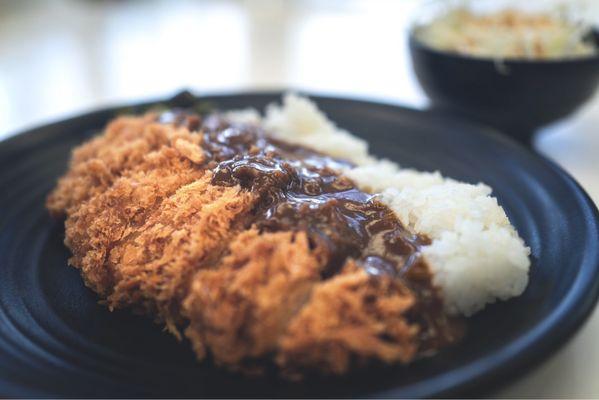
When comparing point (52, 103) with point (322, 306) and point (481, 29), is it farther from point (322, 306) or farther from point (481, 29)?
point (322, 306)

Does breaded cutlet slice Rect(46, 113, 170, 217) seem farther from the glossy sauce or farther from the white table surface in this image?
the white table surface

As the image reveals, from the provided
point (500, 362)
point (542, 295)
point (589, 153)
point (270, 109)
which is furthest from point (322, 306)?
point (589, 153)

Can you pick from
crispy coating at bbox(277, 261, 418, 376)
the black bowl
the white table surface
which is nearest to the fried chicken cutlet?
crispy coating at bbox(277, 261, 418, 376)

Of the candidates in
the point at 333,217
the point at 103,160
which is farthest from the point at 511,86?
the point at 103,160

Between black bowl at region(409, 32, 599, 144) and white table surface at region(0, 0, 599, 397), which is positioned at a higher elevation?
black bowl at region(409, 32, 599, 144)

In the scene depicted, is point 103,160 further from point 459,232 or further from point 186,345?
point 459,232

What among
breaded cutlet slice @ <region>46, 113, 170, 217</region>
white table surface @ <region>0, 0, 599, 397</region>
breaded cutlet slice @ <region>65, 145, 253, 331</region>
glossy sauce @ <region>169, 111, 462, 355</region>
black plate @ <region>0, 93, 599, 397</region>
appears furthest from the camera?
white table surface @ <region>0, 0, 599, 397</region>
